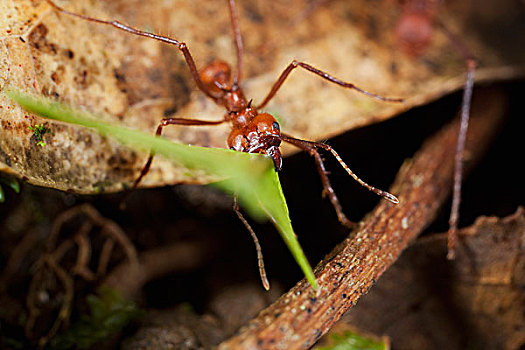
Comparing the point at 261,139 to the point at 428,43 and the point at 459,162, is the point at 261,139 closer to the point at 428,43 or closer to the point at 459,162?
the point at 459,162

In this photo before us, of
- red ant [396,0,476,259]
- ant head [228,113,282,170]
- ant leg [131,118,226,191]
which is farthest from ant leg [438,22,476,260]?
ant leg [131,118,226,191]

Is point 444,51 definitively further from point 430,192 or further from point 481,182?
point 430,192

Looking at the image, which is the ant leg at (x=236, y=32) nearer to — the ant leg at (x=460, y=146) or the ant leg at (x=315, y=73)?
the ant leg at (x=315, y=73)

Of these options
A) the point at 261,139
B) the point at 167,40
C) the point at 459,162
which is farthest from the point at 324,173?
the point at 167,40

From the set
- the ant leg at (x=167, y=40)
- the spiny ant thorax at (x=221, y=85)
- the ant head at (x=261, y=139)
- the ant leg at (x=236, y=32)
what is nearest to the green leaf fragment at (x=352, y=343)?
the ant head at (x=261, y=139)

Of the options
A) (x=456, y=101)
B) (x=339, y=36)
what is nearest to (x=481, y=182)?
(x=456, y=101)

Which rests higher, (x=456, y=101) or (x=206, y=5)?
(x=206, y=5)

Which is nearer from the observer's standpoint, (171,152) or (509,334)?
(171,152)
